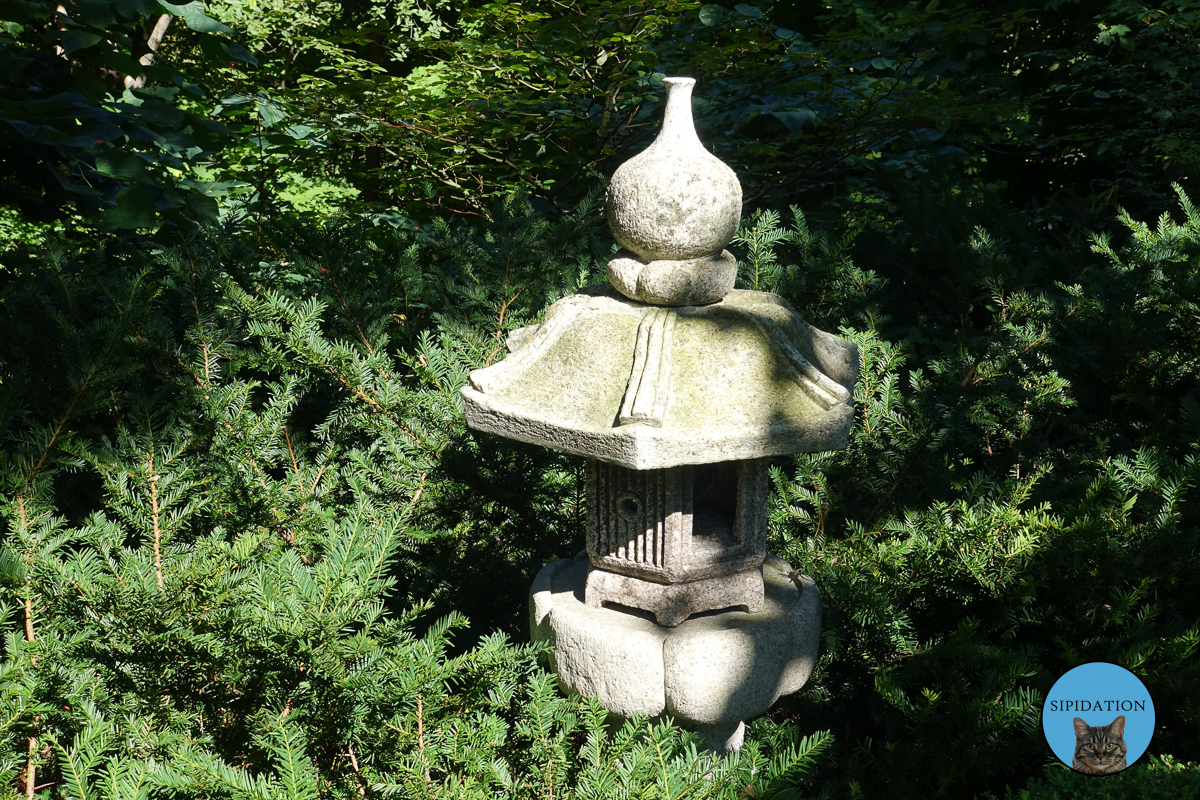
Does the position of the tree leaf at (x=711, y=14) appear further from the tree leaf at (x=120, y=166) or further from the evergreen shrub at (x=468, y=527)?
the tree leaf at (x=120, y=166)

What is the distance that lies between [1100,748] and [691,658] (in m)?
1.03

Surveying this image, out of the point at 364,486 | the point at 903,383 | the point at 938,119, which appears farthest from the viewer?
the point at 938,119

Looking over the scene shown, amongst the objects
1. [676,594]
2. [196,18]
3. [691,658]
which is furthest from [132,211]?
[691,658]

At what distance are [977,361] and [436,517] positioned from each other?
6.64 feet

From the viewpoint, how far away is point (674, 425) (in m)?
1.99

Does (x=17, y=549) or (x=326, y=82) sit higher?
(x=326, y=82)

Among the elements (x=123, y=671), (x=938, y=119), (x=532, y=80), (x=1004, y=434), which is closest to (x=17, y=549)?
(x=123, y=671)

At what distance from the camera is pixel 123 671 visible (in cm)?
196

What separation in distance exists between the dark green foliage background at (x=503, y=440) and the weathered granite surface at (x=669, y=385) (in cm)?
50

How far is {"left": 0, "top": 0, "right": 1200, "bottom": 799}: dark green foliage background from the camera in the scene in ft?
6.23

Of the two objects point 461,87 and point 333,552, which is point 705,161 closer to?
point 333,552

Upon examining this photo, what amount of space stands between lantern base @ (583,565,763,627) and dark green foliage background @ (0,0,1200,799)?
9.9 inches

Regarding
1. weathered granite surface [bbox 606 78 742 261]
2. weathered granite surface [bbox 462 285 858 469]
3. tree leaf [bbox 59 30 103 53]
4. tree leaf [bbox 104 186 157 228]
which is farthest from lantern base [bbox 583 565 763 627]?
tree leaf [bbox 59 30 103 53]

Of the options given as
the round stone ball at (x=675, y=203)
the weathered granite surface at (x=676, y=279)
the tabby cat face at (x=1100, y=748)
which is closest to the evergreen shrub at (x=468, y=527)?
the tabby cat face at (x=1100, y=748)
